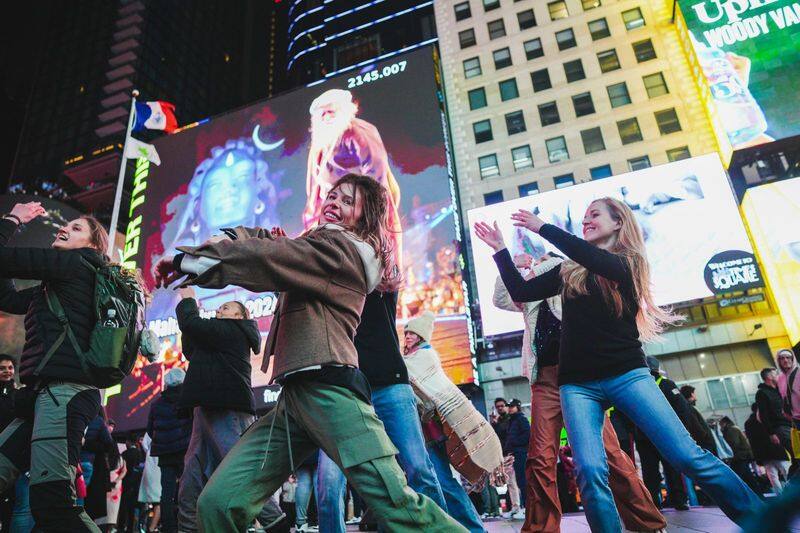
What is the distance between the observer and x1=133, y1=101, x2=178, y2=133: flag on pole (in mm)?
14773

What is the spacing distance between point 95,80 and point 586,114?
5491 centimetres

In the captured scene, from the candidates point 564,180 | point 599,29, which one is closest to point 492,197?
point 564,180

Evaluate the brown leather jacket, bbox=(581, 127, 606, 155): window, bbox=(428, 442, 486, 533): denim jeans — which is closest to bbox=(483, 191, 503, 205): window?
bbox=(581, 127, 606, 155): window

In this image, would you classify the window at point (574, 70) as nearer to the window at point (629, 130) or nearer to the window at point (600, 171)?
the window at point (629, 130)

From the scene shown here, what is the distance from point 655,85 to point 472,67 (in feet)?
37.2

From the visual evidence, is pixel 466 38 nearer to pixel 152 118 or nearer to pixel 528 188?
pixel 528 188

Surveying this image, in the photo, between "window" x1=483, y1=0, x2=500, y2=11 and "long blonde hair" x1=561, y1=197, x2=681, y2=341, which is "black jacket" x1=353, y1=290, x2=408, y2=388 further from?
"window" x1=483, y1=0, x2=500, y2=11

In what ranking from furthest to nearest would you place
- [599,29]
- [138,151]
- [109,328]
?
1. [599,29]
2. [138,151]
3. [109,328]

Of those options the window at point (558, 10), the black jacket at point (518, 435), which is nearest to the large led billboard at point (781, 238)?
the black jacket at point (518, 435)

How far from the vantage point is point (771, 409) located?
752cm

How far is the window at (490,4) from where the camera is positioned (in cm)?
3462

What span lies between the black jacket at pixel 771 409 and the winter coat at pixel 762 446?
0.52 ft

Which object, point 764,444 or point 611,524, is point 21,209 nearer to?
point 611,524

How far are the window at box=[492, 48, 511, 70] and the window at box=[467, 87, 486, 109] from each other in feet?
6.78
